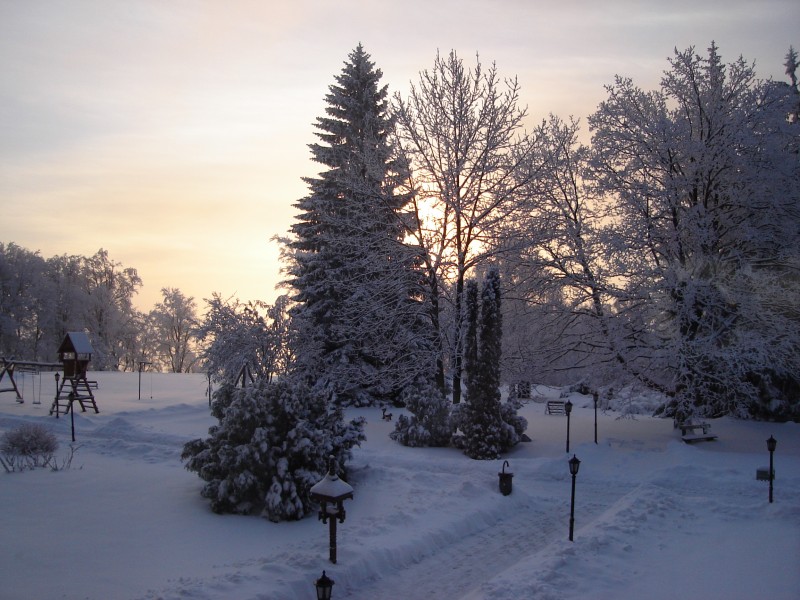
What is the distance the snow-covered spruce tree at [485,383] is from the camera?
1520 cm

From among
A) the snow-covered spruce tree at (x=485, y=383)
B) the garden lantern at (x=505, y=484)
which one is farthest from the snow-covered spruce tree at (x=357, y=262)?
the garden lantern at (x=505, y=484)

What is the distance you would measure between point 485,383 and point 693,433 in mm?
5906

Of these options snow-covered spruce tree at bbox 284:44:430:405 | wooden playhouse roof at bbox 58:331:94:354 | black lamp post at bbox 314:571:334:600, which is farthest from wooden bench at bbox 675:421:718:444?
wooden playhouse roof at bbox 58:331:94:354

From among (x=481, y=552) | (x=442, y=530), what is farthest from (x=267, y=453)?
(x=481, y=552)

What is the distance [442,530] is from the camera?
9852 millimetres

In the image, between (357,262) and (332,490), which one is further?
(357,262)

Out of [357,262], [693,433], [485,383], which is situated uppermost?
[357,262]

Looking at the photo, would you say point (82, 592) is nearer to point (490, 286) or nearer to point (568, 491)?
point (568, 491)

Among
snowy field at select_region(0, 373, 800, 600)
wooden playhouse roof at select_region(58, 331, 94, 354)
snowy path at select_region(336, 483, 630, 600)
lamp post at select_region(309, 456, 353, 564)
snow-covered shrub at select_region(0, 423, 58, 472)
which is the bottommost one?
snowy path at select_region(336, 483, 630, 600)

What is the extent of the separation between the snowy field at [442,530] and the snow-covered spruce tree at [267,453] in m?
0.40

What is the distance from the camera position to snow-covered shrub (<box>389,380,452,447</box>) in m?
16.3

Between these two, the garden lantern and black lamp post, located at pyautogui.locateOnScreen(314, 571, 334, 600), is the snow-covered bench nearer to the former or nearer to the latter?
the garden lantern

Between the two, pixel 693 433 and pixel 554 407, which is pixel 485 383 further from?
pixel 554 407

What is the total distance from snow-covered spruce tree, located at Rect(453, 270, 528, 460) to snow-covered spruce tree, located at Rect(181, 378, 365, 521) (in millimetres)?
4347
